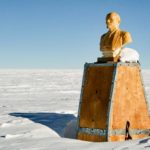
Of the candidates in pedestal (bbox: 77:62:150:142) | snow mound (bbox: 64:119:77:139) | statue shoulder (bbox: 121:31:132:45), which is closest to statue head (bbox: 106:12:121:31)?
statue shoulder (bbox: 121:31:132:45)

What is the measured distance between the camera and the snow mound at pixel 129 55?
598 centimetres

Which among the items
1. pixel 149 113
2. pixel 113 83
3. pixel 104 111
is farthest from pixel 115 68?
pixel 149 113

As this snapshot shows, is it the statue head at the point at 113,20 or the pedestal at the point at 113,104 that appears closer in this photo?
the pedestal at the point at 113,104

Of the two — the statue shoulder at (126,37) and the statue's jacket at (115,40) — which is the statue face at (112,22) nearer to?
the statue's jacket at (115,40)

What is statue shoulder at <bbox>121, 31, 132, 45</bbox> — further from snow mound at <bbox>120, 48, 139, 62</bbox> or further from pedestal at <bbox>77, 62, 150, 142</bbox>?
pedestal at <bbox>77, 62, 150, 142</bbox>

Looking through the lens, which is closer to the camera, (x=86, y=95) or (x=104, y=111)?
(x=104, y=111)

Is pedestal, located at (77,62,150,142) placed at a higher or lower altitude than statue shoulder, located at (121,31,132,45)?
lower

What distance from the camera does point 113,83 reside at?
225 inches

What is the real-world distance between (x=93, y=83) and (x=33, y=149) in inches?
64.4

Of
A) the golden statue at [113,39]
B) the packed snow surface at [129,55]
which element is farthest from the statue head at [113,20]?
the packed snow surface at [129,55]

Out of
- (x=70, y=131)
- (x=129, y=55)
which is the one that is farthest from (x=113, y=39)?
(x=70, y=131)

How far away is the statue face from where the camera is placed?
6145 millimetres

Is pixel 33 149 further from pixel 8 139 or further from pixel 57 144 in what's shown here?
pixel 8 139

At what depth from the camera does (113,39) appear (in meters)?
6.07
